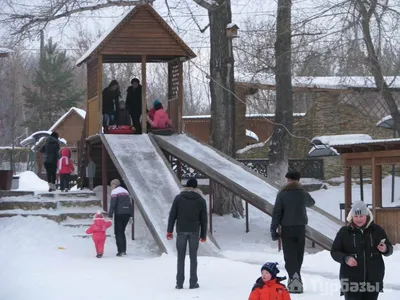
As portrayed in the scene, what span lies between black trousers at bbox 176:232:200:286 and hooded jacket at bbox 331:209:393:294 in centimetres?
422

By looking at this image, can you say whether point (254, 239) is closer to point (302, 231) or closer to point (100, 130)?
point (100, 130)

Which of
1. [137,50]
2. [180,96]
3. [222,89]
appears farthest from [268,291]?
[222,89]

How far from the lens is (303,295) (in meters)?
11.3

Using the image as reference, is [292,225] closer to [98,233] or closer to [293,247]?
[293,247]

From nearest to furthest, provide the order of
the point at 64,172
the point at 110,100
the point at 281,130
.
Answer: the point at 110,100
the point at 64,172
the point at 281,130

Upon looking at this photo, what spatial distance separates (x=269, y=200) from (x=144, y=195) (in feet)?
8.64

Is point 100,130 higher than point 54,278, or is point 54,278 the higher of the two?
point 100,130

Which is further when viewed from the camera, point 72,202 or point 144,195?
point 72,202

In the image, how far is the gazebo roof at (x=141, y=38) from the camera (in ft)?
68.2

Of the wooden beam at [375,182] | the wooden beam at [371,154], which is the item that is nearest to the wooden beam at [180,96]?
the wooden beam at [371,154]

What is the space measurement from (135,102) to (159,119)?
3.94ft

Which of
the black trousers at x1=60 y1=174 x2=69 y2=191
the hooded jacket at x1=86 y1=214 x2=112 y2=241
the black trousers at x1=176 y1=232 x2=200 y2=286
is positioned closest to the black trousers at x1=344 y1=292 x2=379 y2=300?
the black trousers at x1=176 y1=232 x2=200 y2=286

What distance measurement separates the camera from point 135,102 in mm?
22531

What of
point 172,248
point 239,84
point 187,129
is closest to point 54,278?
point 172,248
